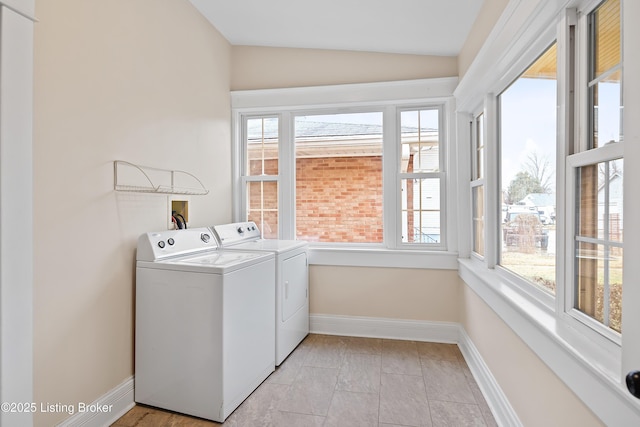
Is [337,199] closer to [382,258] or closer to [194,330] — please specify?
[382,258]

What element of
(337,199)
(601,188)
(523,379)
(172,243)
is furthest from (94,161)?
(523,379)

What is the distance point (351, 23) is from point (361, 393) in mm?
2552

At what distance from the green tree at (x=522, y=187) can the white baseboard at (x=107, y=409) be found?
7.85 ft

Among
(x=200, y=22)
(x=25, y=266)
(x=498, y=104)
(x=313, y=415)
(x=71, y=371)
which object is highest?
(x=200, y=22)

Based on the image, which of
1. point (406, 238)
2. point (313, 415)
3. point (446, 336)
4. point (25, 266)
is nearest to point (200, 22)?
point (25, 266)

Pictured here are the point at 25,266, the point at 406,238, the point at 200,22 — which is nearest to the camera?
the point at 25,266

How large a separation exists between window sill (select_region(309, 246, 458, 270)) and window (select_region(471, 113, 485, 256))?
26 centimetres

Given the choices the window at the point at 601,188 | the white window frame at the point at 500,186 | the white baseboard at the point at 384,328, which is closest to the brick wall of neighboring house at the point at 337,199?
the white baseboard at the point at 384,328

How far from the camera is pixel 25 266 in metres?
1.30

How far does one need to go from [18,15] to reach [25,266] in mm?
921

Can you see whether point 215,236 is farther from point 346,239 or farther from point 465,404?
point 465,404

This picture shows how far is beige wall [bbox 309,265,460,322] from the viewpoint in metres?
2.88

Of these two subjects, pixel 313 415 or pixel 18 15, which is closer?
pixel 18 15

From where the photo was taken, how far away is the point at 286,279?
A: 2.55 meters
